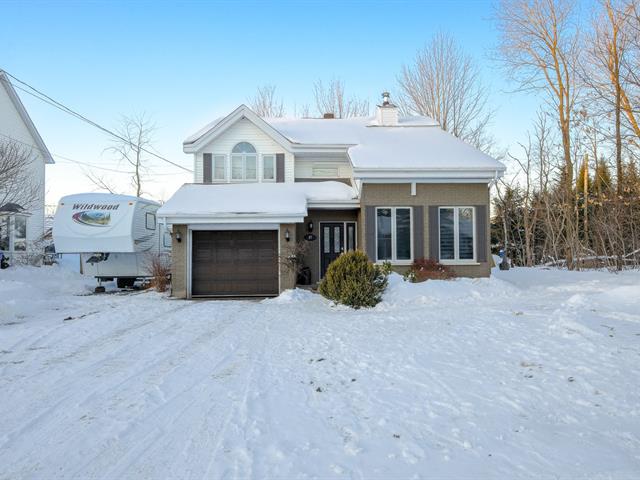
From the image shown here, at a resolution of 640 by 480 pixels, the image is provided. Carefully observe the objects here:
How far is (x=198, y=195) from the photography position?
15320 mm

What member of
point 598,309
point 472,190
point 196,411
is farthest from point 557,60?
point 196,411

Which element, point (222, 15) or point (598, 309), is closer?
point (598, 309)

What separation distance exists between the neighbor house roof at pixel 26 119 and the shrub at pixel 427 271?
2182cm

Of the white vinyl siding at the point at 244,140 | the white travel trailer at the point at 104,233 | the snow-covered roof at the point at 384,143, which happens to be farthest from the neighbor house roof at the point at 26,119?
the snow-covered roof at the point at 384,143

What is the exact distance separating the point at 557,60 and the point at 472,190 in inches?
579

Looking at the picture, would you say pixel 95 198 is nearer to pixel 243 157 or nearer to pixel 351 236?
pixel 243 157

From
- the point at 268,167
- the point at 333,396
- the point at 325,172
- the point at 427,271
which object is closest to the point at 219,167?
the point at 268,167

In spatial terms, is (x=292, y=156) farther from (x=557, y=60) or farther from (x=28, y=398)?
(x=557, y=60)

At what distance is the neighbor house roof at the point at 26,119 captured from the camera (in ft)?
75.0

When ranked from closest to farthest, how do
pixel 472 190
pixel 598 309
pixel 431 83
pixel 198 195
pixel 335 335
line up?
pixel 335 335 < pixel 598 309 < pixel 472 190 < pixel 198 195 < pixel 431 83

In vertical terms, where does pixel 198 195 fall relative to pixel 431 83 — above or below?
below

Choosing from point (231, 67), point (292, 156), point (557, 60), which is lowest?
point (292, 156)

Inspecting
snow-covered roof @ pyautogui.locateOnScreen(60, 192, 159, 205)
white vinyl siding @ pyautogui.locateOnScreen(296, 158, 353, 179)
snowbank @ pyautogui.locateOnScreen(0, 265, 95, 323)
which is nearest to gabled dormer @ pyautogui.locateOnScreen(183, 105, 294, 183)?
white vinyl siding @ pyautogui.locateOnScreen(296, 158, 353, 179)

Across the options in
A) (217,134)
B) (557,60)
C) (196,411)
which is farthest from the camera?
(557,60)
